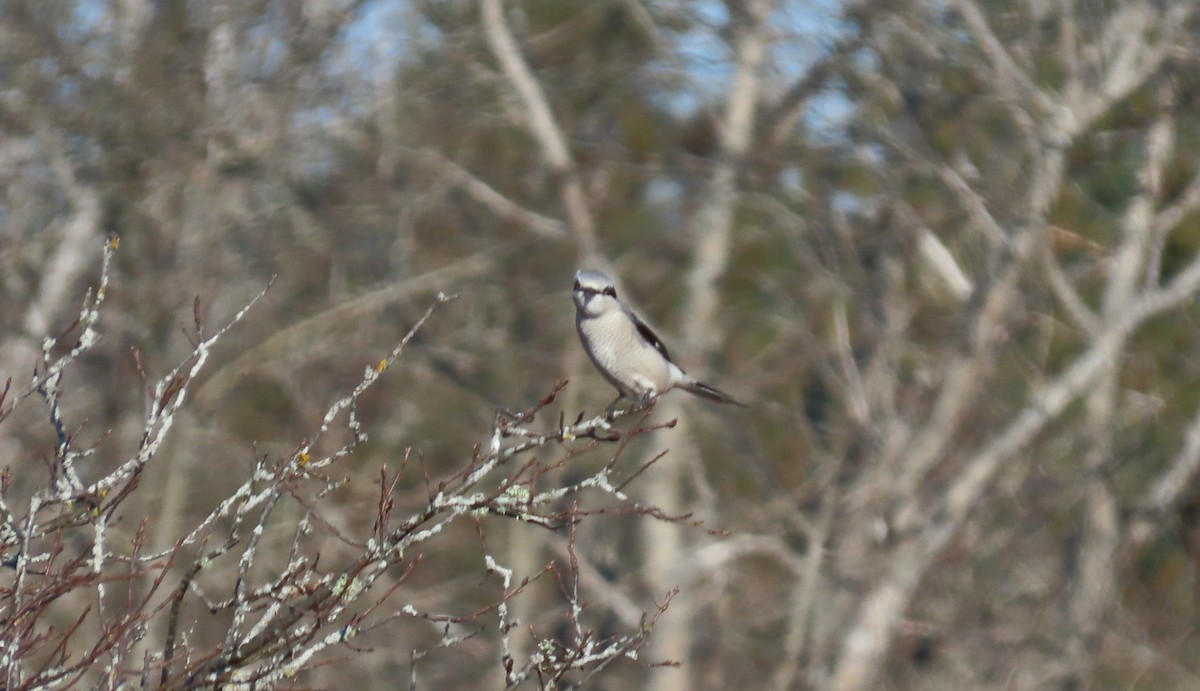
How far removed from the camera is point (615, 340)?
6.40 metres

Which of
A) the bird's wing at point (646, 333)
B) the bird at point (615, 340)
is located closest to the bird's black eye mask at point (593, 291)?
the bird at point (615, 340)

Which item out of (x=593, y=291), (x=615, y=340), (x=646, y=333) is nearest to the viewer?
(x=593, y=291)

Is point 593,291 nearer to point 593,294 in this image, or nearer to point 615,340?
point 593,294

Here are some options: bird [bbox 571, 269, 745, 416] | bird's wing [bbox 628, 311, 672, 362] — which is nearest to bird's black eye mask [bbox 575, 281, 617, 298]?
bird [bbox 571, 269, 745, 416]

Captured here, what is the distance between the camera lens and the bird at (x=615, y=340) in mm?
6355

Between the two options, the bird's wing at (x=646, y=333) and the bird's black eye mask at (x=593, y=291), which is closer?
the bird's black eye mask at (x=593, y=291)

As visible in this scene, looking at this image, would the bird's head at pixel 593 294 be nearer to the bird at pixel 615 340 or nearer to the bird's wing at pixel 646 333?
the bird at pixel 615 340

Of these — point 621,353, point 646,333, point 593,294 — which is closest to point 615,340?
point 621,353

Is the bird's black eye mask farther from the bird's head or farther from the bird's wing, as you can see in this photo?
the bird's wing

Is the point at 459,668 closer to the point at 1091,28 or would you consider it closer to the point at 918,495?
the point at 918,495

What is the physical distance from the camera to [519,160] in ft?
57.2

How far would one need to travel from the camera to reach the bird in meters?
6.36

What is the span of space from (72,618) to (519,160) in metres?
7.63

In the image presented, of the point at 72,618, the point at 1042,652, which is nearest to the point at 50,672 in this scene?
the point at 72,618
